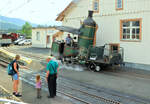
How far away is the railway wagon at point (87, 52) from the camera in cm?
1187

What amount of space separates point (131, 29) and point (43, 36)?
65.9ft

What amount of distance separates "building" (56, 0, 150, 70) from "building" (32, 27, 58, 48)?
13.7 metres

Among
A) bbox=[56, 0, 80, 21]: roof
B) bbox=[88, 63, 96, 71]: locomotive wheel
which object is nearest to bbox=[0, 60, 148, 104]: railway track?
bbox=[88, 63, 96, 71]: locomotive wheel

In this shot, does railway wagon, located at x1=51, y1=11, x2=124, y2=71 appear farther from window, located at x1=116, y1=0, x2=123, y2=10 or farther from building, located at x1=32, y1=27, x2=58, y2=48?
building, located at x1=32, y1=27, x2=58, y2=48

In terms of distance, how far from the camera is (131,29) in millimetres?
14328

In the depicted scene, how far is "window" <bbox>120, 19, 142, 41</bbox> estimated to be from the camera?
45.4 feet

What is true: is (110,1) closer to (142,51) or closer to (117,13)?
(117,13)

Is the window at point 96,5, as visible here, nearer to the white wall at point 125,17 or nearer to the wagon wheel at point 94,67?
the white wall at point 125,17

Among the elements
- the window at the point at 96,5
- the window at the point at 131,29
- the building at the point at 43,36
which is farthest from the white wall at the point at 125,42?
the building at the point at 43,36

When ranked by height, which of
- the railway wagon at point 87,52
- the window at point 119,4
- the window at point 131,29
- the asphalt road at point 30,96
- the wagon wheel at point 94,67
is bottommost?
the asphalt road at point 30,96

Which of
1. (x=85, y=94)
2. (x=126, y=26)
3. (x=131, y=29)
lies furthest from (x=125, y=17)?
(x=85, y=94)

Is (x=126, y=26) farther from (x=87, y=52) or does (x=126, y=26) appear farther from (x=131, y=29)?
(x=87, y=52)

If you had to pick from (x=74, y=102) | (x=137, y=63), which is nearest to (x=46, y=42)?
(x=137, y=63)

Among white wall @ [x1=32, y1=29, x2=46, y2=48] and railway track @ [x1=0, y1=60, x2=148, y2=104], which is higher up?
white wall @ [x1=32, y1=29, x2=46, y2=48]
